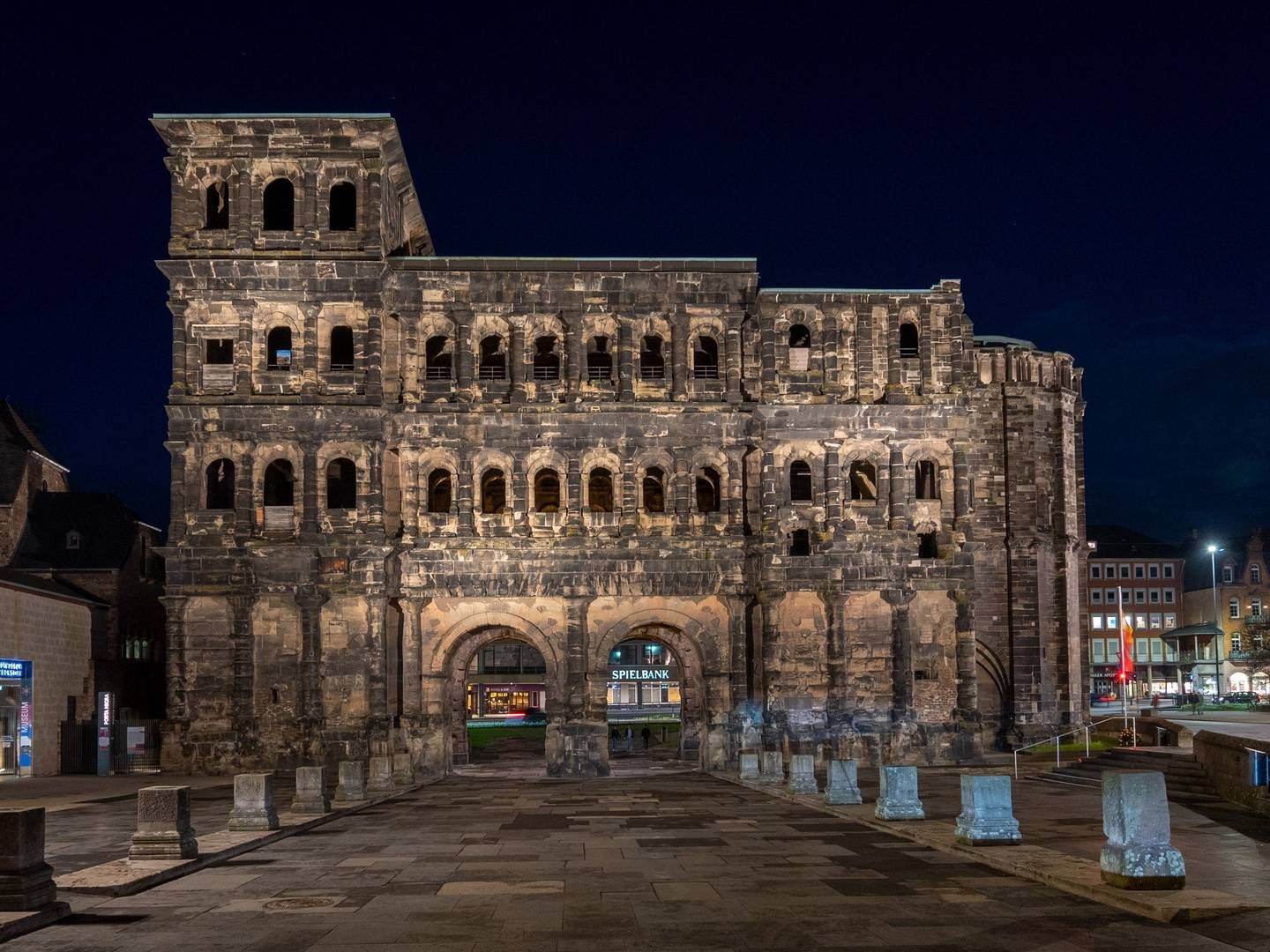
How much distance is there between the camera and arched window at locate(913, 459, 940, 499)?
171 ft

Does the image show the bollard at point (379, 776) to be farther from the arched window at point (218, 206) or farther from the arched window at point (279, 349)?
the arched window at point (218, 206)

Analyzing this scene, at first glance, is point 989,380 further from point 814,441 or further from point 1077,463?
point 814,441

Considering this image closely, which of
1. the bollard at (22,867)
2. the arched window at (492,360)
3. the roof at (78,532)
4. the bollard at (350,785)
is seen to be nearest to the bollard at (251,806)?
the bollard at (350,785)

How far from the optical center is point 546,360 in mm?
53250

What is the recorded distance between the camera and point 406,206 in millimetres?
56250

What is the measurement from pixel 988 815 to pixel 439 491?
33.5 meters

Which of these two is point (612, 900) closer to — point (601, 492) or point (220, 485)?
point (220, 485)

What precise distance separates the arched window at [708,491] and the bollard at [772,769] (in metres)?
14.0

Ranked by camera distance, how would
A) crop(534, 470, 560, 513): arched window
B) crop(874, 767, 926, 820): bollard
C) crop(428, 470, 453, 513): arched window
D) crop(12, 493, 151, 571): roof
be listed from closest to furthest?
crop(874, 767, 926, 820): bollard, crop(428, 470, 453, 513): arched window, crop(534, 470, 560, 513): arched window, crop(12, 493, 151, 571): roof

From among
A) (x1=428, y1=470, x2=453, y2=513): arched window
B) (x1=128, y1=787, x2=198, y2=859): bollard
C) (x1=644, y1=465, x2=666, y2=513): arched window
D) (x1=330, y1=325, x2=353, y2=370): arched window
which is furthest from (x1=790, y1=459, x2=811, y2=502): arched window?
(x1=128, y1=787, x2=198, y2=859): bollard

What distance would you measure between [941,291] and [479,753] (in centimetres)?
2764

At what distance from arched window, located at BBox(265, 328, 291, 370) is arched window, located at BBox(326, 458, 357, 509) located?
419 centimetres

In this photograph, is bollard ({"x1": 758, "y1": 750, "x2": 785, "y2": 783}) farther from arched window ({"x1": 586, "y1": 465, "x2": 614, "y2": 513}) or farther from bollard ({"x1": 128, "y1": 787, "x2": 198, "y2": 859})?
bollard ({"x1": 128, "y1": 787, "x2": 198, "y2": 859})

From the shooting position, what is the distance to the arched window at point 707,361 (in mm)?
51719
